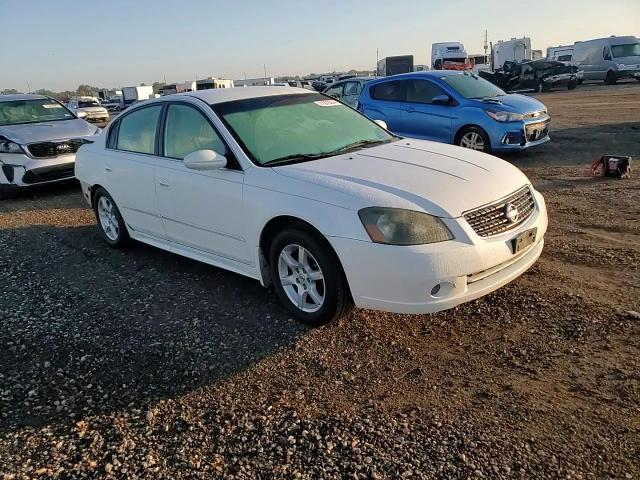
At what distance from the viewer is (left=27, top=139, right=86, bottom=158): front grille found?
8875 mm

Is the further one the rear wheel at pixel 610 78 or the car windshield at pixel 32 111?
the rear wheel at pixel 610 78

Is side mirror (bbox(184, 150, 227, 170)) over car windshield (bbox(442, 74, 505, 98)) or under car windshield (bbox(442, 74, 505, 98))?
under

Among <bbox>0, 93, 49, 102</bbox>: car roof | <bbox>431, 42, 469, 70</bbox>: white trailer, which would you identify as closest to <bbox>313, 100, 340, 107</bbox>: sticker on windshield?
<bbox>0, 93, 49, 102</bbox>: car roof

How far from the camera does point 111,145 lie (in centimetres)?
574

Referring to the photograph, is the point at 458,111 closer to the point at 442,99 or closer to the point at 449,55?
the point at 442,99

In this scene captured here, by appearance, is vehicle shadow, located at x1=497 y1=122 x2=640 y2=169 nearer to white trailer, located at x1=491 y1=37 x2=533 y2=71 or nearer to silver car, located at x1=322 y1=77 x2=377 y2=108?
silver car, located at x1=322 y1=77 x2=377 y2=108

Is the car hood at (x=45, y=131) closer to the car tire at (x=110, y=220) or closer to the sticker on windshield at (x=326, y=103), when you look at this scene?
the car tire at (x=110, y=220)

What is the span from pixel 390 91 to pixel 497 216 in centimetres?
765

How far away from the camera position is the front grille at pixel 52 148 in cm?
888

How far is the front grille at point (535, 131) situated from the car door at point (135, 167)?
666 cm

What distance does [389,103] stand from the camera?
10.6m

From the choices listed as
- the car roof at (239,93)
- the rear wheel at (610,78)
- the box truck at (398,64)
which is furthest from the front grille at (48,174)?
the box truck at (398,64)

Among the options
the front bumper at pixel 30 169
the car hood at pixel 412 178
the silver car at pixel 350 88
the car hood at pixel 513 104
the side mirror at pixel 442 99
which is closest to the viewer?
the car hood at pixel 412 178

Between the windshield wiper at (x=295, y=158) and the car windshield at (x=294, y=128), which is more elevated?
the car windshield at (x=294, y=128)
